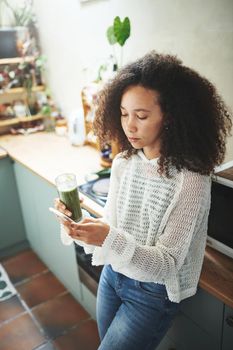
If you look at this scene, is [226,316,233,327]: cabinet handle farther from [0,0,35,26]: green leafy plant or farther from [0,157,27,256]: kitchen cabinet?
[0,0,35,26]: green leafy plant

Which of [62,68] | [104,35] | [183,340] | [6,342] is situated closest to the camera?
[183,340]

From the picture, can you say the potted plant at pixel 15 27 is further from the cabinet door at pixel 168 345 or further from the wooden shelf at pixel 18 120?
the cabinet door at pixel 168 345

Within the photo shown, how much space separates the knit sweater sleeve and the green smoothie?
0.62 feet

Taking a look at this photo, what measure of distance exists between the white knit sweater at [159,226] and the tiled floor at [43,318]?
1.04m

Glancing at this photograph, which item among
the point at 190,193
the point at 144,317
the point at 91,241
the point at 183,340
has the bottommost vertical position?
the point at 183,340

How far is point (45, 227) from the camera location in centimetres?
216

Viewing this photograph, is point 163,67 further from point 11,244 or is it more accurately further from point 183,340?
point 11,244

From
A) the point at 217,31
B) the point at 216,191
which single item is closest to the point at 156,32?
the point at 217,31

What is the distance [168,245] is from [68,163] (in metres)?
1.30

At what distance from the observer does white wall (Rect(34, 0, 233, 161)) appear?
1340 mm

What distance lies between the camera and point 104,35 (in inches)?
80.3

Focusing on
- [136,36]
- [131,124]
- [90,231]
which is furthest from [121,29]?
[90,231]

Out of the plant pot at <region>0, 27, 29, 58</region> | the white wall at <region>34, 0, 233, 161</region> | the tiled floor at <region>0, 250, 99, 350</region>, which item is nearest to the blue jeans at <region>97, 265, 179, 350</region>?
the white wall at <region>34, 0, 233, 161</region>

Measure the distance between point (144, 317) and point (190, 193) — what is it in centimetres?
43
